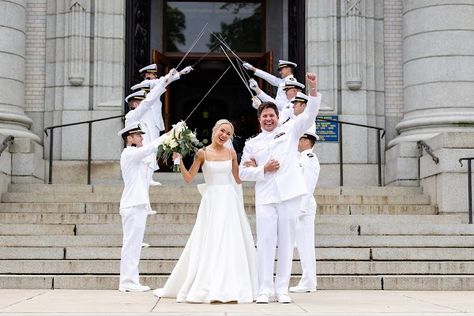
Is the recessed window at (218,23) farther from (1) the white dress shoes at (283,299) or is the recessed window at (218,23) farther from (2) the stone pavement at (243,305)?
(1) the white dress shoes at (283,299)

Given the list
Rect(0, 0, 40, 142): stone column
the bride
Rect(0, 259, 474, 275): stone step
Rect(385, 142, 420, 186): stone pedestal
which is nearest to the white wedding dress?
the bride

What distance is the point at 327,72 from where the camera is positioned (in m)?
19.5

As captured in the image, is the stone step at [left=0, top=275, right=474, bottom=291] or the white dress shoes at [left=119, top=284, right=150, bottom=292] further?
the stone step at [left=0, top=275, right=474, bottom=291]

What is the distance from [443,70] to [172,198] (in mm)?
6053

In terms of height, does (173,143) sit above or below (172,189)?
above

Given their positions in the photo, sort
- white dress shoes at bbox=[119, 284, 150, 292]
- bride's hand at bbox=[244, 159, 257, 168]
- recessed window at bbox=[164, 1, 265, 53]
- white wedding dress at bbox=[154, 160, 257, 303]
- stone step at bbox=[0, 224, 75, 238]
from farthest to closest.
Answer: recessed window at bbox=[164, 1, 265, 53] → stone step at bbox=[0, 224, 75, 238] → white dress shoes at bbox=[119, 284, 150, 292] → bride's hand at bbox=[244, 159, 257, 168] → white wedding dress at bbox=[154, 160, 257, 303]

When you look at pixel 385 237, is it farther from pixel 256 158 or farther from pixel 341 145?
pixel 341 145

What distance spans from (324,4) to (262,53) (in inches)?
182

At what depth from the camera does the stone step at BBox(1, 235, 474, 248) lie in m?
13.1

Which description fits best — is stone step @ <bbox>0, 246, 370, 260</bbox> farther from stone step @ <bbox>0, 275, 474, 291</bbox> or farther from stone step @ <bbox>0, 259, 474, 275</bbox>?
stone step @ <bbox>0, 275, 474, 291</bbox>

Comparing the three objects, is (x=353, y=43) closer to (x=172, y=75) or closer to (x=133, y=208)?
(x=172, y=75)

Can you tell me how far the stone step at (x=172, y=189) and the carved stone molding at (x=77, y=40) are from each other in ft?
10.6

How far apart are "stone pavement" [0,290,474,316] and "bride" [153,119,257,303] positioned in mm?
247

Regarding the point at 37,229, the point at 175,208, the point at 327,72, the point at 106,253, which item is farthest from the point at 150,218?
the point at 327,72
